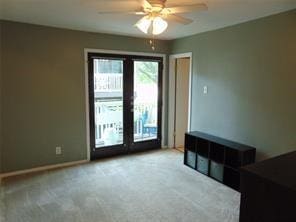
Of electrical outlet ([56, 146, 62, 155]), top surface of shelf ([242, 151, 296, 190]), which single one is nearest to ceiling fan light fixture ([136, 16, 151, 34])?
top surface of shelf ([242, 151, 296, 190])

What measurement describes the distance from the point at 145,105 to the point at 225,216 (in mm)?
2666

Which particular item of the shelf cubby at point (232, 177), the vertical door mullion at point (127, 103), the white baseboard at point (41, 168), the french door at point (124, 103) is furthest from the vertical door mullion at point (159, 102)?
the shelf cubby at point (232, 177)

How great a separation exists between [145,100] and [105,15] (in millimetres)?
2074

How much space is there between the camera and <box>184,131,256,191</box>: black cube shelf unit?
3156 mm

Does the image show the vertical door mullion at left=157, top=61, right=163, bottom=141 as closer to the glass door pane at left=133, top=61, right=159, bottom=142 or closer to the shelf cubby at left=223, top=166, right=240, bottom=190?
the glass door pane at left=133, top=61, right=159, bottom=142

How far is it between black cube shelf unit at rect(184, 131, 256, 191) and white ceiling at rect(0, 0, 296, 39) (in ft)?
5.77

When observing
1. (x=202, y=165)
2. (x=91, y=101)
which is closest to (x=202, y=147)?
(x=202, y=165)

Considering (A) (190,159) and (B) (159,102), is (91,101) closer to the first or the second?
(B) (159,102)

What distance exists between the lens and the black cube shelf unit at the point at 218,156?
316cm

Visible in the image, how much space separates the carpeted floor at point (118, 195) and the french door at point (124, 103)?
590 millimetres

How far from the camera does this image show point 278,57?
Answer: 289 centimetres

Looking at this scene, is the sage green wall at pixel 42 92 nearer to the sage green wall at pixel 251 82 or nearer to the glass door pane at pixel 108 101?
the glass door pane at pixel 108 101

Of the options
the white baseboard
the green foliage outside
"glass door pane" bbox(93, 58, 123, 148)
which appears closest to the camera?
the white baseboard

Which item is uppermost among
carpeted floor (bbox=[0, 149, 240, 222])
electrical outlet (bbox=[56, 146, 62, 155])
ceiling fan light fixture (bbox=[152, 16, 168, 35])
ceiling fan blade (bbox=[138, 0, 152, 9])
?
ceiling fan blade (bbox=[138, 0, 152, 9])
